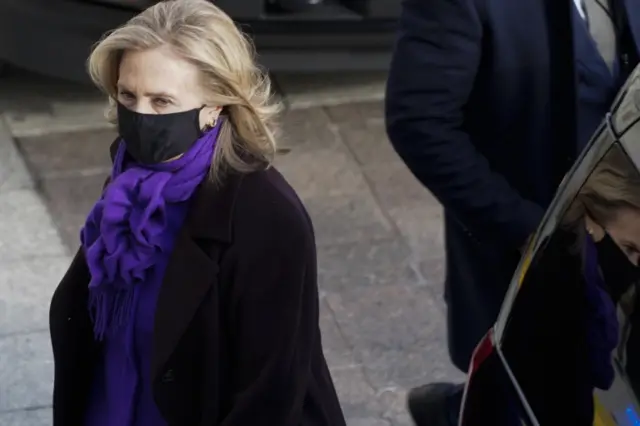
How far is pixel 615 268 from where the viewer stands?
2.04 meters

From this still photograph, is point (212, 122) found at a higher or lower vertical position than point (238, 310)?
higher

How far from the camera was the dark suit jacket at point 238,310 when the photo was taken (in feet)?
8.35

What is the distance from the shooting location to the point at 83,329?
9.26ft

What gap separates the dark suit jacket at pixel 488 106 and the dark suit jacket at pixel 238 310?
0.43 metres

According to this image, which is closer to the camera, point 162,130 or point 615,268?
point 615,268

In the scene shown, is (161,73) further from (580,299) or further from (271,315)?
(580,299)

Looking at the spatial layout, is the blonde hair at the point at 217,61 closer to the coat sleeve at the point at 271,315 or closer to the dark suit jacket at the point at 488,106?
the coat sleeve at the point at 271,315

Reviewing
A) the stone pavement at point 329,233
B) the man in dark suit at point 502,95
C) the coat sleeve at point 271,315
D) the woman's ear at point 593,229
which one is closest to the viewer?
the woman's ear at point 593,229

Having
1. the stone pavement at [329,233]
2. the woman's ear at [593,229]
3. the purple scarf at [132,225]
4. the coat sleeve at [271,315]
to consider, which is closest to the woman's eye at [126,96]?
the purple scarf at [132,225]

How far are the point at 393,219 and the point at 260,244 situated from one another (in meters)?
2.71

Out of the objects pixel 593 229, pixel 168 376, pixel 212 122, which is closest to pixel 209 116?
pixel 212 122

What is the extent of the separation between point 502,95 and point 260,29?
2.88m

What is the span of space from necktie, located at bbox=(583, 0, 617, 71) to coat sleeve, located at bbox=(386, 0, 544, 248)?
25 cm

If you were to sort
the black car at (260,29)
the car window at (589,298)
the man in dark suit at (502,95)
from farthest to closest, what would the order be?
the black car at (260,29)
the man in dark suit at (502,95)
the car window at (589,298)
